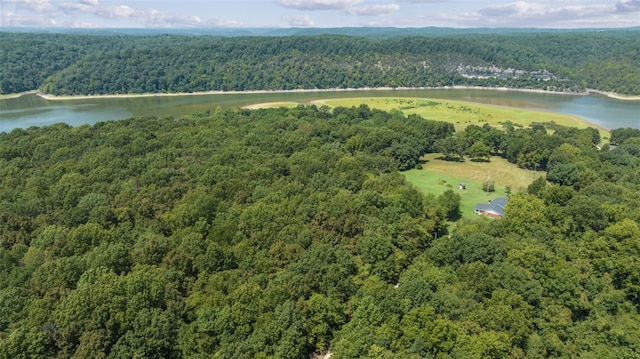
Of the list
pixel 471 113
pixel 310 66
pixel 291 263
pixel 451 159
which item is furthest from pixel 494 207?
pixel 310 66

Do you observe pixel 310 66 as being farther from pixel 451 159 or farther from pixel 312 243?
pixel 312 243

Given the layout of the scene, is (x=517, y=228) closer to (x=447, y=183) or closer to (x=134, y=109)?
(x=447, y=183)

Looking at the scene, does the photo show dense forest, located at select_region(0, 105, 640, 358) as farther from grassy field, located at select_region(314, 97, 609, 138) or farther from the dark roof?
grassy field, located at select_region(314, 97, 609, 138)

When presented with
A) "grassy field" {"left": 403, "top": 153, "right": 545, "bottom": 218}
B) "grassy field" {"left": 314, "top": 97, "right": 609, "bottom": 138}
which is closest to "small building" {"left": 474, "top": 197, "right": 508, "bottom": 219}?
"grassy field" {"left": 403, "top": 153, "right": 545, "bottom": 218}

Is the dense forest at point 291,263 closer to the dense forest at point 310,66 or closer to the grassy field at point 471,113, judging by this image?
the grassy field at point 471,113

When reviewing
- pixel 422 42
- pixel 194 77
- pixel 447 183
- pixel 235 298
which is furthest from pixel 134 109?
pixel 422 42

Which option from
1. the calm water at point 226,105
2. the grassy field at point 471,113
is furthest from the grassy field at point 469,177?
the calm water at point 226,105
